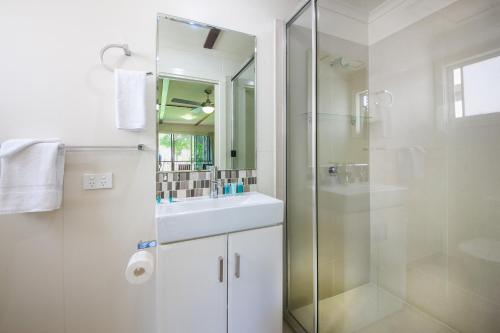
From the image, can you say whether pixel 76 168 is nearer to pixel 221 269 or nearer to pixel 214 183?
pixel 214 183

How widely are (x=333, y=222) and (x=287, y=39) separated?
1.56 metres

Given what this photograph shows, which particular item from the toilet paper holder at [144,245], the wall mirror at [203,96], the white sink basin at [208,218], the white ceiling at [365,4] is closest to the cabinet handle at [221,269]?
the white sink basin at [208,218]

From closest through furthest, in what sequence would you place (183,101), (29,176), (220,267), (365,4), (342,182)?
1. (29,176)
2. (220,267)
3. (183,101)
4. (342,182)
5. (365,4)

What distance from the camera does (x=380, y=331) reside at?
1.51 m

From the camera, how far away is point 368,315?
1.62 metres

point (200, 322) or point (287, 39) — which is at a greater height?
point (287, 39)

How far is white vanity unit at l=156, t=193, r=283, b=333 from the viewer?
3.77ft

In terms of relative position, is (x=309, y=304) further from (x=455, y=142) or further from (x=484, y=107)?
(x=484, y=107)

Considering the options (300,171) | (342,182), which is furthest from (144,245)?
(342,182)

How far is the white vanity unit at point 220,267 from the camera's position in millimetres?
1149

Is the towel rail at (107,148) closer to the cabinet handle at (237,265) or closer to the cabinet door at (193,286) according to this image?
the cabinet door at (193,286)

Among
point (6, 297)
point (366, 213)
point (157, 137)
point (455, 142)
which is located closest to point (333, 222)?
point (366, 213)

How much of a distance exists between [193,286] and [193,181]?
686 millimetres

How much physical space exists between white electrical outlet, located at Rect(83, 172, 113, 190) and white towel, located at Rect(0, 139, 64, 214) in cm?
14
